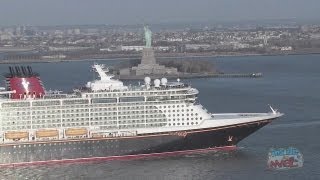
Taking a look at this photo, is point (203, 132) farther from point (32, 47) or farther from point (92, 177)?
point (32, 47)

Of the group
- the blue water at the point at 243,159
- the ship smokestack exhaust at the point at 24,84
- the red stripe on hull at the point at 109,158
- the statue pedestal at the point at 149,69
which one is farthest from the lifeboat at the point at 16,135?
the statue pedestal at the point at 149,69

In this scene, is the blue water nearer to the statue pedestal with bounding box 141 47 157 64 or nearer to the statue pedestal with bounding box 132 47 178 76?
the statue pedestal with bounding box 132 47 178 76

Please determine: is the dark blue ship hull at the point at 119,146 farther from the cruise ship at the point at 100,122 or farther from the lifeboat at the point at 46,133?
the lifeboat at the point at 46,133

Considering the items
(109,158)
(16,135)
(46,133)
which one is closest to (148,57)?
(109,158)

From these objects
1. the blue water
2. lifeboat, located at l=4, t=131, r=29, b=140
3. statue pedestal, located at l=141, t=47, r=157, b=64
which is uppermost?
statue pedestal, located at l=141, t=47, r=157, b=64

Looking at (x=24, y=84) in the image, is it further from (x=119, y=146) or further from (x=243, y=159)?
(x=243, y=159)

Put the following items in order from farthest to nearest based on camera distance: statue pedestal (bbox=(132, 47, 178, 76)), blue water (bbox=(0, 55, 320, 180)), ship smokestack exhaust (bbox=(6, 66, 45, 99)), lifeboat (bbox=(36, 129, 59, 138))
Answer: statue pedestal (bbox=(132, 47, 178, 76))
ship smokestack exhaust (bbox=(6, 66, 45, 99))
lifeboat (bbox=(36, 129, 59, 138))
blue water (bbox=(0, 55, 320, 180))

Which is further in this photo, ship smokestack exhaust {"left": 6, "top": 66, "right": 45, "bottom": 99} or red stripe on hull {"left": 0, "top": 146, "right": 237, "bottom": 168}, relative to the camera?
ship smokestack exhaust {"left": 6, "top": 66, "right": 45, "bottom": 99}

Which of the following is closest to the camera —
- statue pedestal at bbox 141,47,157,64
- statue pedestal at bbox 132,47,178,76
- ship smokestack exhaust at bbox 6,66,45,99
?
ship smokestack exhaust at bbox 6,66,45,99

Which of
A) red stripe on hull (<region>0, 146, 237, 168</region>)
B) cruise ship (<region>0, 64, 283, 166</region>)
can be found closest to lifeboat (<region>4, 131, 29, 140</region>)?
cruise ship (<region>0, 64, 283, 166</region>)
